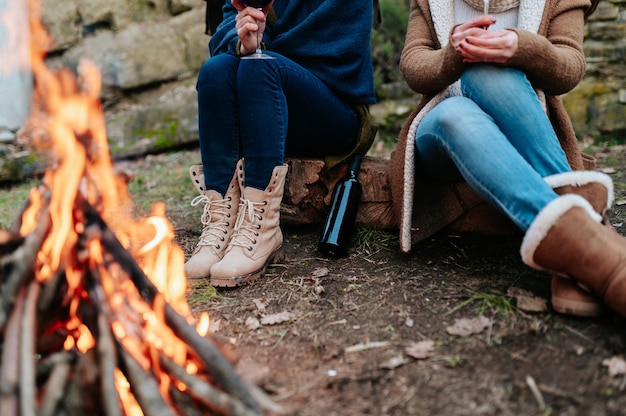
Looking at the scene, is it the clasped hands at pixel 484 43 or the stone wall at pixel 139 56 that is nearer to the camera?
the clasped hands at pixel 484 43

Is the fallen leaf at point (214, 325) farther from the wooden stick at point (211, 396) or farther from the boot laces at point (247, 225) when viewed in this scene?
the wooden stick at point (211, 396)

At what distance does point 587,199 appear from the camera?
5.65 feet

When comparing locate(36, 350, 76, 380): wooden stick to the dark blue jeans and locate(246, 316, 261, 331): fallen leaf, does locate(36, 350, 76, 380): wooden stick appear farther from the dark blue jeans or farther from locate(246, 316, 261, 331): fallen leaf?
the dark blue jeans

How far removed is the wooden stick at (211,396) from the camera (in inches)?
47.5

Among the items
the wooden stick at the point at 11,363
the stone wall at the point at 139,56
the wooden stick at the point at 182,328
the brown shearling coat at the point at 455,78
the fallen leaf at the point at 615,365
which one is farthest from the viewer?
the stone wall at the point at 139,56

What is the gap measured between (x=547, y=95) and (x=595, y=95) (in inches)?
108

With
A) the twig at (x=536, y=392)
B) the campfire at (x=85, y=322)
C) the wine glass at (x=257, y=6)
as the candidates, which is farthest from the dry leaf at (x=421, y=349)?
the wine glass at (x=257, y=6)

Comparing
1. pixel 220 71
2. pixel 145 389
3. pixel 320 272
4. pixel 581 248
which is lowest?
pixel 320 272

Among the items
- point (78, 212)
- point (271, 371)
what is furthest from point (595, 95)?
point (78, 212)

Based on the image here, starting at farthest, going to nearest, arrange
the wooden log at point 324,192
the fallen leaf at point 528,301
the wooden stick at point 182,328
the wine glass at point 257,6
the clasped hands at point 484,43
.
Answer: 1. the wooden log at point 324,192
2. the wine glass at point 257,6
3. the clasped hands at point 484,43
4. the fallen leaf at point 528,301
5. the wooden stick at point 182,328

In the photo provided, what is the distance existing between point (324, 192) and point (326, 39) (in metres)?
0.71

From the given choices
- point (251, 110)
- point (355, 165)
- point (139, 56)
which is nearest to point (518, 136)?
point (355, 165)

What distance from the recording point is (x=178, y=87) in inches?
207

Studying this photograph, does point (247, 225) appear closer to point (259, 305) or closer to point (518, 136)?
point (259, 305)
